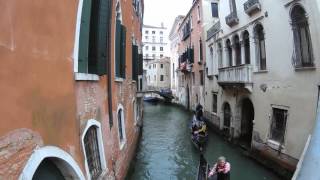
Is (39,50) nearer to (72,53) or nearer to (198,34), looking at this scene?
(72,53)

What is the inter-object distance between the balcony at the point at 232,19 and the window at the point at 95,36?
8.09 meters

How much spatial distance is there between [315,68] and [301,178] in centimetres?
331

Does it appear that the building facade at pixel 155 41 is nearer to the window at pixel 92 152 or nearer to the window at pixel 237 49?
the window at pixel 237 49

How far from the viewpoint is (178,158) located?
11789mm

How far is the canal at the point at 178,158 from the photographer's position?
9.59m

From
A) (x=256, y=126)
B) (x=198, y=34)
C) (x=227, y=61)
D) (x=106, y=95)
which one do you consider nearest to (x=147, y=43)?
(x=198, y=34)

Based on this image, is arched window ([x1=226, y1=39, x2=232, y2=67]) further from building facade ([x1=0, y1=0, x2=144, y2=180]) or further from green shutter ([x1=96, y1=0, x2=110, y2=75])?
green shutter ([x1=96, y1=0, x2=110, y2=75])

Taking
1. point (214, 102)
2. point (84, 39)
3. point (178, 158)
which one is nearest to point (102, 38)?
point (84, 39)

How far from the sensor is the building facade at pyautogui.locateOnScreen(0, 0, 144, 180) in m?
2.67

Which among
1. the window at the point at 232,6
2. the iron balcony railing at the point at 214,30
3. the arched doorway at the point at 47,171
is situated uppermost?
the window at the point at 232,6

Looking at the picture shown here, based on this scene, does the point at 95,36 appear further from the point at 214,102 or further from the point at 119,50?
the point at 214,102

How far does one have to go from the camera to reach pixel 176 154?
40.8ft

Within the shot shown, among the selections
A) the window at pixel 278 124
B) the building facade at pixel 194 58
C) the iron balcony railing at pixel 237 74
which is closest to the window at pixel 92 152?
the window at pixel 278 124

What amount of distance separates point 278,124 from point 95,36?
21.6 ft
